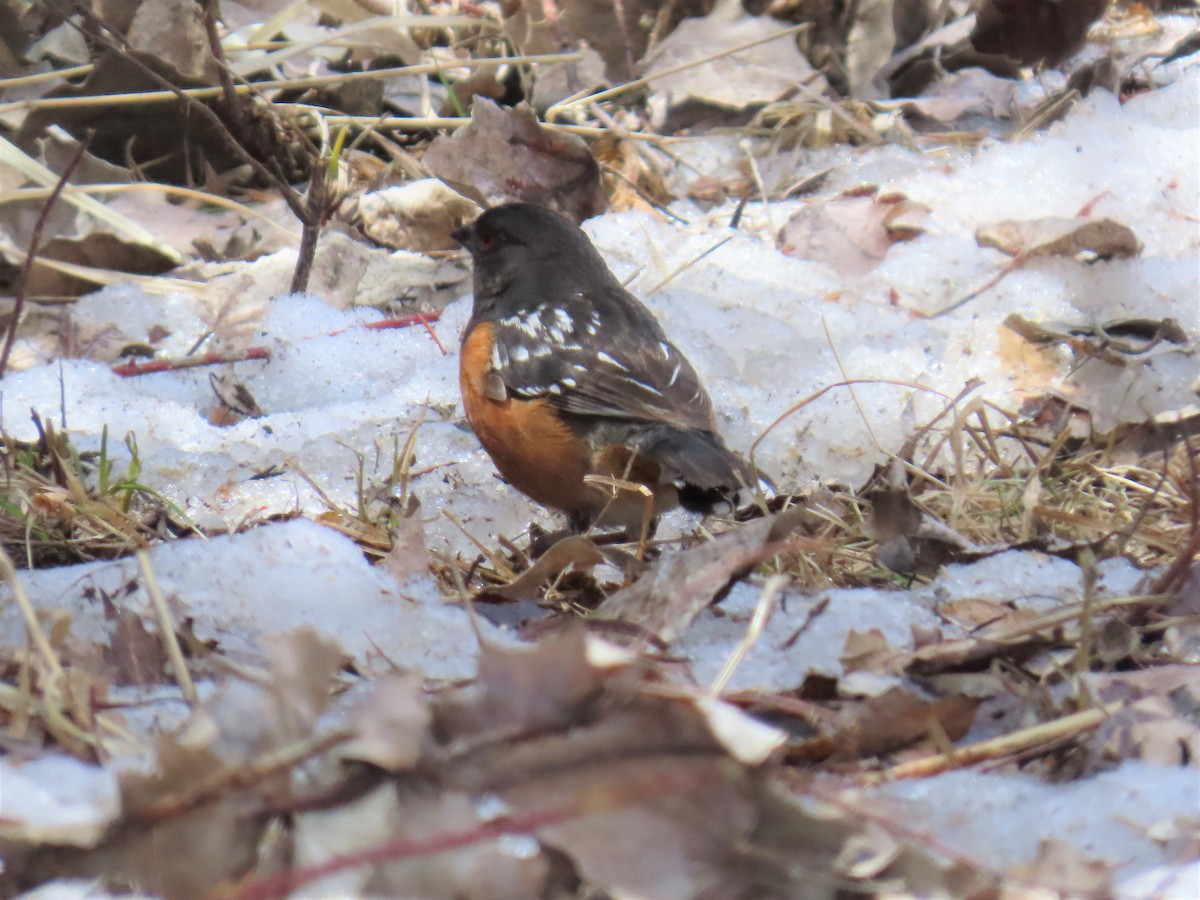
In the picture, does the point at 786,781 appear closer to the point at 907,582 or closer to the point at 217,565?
the point at 907,582

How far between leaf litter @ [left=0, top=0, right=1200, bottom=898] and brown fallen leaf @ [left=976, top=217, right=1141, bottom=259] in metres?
0.01

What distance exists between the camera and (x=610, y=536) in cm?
258

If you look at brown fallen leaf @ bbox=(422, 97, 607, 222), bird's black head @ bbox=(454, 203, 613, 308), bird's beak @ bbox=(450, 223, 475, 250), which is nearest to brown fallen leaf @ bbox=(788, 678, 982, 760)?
bird's black head @ bbox=(454, 203, 613, 308)

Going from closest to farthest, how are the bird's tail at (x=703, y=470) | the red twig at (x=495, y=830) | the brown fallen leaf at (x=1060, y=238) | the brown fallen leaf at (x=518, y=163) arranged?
the red twig at (x=495, y=830) → the bird's tail at (x=703, y=470) → the brown fallen leaf at (x=1060, y=238) → the brown fallen leaf at (x=518, y=163)

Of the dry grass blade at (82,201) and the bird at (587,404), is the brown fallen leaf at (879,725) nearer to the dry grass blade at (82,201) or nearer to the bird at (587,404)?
the bird at (587,404)

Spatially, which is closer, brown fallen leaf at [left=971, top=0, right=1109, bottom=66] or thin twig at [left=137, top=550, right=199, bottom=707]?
thin twig at [left=137, top=550, right=199, bottom=707]

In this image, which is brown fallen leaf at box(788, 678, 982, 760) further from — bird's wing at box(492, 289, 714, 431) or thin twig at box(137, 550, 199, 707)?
bird's wing at box(492, 289, 714, 431)

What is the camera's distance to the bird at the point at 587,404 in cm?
270

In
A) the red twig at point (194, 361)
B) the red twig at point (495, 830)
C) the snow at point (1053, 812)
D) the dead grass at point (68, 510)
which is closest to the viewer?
the red twig at point (495, 830)

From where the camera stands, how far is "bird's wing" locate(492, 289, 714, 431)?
9.08 feet

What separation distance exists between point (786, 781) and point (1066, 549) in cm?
85

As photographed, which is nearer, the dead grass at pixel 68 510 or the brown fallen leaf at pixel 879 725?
the brown fallen leaf at pixel 879 725

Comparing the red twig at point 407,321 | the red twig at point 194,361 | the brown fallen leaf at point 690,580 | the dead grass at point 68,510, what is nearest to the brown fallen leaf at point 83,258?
the red twig at point 194,361

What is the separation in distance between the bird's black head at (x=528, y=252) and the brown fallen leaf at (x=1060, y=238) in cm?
102
